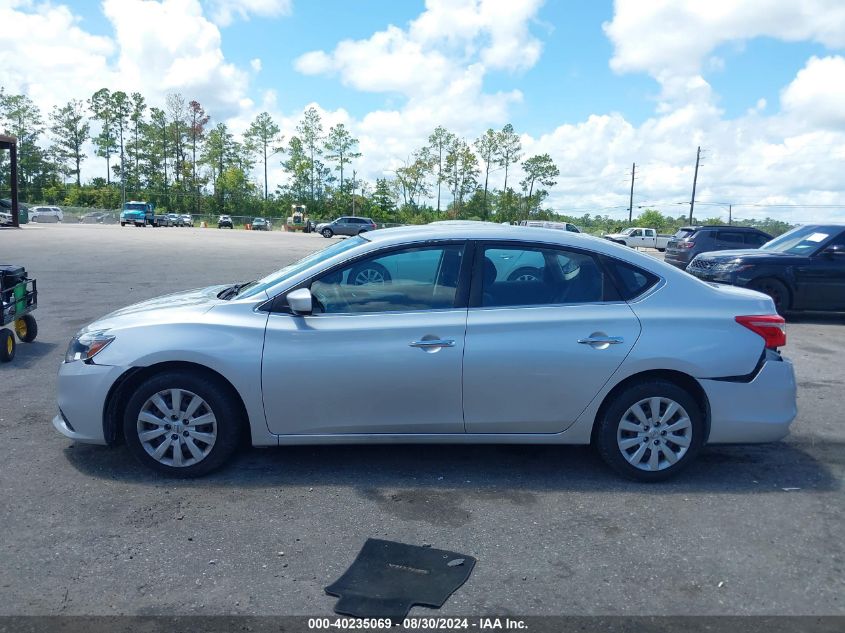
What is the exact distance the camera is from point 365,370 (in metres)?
4.45

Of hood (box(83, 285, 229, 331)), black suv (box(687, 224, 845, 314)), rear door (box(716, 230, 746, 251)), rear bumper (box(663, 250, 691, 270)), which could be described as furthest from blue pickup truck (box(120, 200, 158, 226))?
hood (box(83, 285, 229, 331))

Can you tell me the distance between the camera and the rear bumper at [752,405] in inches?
181

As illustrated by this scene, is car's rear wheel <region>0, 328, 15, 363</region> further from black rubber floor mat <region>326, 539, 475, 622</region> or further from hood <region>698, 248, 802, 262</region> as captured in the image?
hood <region>698, 248, 802, 262</region>

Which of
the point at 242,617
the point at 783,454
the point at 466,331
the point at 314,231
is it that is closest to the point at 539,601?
the point at 242,617

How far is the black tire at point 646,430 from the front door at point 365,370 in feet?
3.12

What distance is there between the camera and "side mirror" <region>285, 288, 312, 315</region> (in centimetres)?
445

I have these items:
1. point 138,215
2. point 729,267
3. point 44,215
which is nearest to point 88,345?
point 729,267

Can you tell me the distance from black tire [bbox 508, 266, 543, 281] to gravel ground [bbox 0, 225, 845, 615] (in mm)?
1302

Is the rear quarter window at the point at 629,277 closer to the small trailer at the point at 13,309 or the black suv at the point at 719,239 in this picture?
the small trailer at the point at 13,309

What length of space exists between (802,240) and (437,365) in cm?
1031

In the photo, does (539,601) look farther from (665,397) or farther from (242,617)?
(665,397)

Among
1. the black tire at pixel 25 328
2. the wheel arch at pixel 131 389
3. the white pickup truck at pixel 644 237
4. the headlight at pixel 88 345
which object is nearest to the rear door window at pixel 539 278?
the wheel arch at pixel 131 389

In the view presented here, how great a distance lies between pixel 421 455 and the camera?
5102 mm

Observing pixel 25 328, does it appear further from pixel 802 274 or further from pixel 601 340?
pixel 802 274
